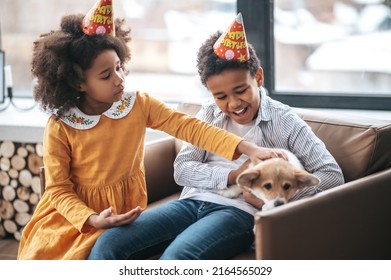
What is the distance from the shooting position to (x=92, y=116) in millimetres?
1996

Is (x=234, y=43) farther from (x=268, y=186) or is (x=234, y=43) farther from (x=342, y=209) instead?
(x=342, y=209)

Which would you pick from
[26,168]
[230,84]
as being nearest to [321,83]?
[230,84]

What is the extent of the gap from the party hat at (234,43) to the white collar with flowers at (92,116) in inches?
13.8

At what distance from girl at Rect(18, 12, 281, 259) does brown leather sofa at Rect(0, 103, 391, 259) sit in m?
0.30

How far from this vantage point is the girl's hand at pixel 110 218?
184 centimetres

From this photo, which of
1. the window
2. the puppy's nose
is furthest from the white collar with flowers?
the window

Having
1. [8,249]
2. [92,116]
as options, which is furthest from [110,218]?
[8,249]

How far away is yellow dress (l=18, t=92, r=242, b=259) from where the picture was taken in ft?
6.31

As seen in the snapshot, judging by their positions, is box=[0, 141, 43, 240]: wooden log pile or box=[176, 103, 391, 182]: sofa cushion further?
box=[0, 141, 43, 240]: wooden log pile

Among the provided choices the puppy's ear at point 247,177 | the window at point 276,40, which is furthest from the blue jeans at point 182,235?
the window at point 276,40

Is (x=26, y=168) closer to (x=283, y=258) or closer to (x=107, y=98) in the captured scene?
(x=107, y=98)

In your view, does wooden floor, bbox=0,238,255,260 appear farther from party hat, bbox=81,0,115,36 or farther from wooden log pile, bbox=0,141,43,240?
party hat, bbox=81,0,115,36

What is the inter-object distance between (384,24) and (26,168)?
5.87ft

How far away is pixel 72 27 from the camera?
1.97m
